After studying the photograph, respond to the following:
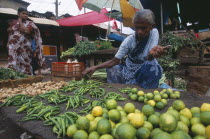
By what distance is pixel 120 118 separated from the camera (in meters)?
1.69

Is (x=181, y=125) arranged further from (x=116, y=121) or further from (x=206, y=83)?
(x=206, y=83)

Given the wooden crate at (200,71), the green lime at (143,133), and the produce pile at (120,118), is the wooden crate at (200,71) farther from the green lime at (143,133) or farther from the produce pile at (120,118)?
the green lime at (143,133)

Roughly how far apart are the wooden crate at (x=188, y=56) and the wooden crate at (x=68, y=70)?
11.2 feet

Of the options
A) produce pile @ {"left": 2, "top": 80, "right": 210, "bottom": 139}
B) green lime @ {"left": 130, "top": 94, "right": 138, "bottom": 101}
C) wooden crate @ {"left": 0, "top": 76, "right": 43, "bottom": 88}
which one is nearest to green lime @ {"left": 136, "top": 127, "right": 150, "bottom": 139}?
produce pile @ {"left": 2, "top": 80, "right": 210, "bottom": 139}

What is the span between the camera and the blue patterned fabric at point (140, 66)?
10.7ft

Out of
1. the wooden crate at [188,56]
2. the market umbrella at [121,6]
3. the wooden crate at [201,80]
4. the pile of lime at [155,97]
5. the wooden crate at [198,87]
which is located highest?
the market umbrella at [121,6]

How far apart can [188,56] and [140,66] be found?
2542mm

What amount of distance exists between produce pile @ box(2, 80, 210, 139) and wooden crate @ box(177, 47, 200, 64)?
2.71 m

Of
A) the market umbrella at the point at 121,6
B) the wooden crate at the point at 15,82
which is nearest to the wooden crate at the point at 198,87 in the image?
the market umbrella at the point at 121,6

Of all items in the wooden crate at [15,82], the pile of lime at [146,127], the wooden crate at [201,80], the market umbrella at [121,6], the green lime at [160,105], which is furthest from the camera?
the market umbrella at [121,6]

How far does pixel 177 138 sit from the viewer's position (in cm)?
121

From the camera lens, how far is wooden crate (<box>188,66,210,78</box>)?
4008 mm

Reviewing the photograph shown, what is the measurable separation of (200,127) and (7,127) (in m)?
2.82

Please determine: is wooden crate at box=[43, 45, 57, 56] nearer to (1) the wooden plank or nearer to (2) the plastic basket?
(2) the plastic basket
